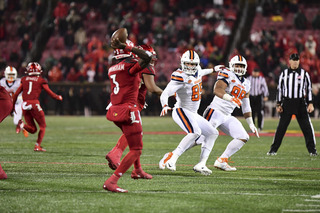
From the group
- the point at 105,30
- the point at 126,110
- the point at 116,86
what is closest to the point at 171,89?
the point at 116,86

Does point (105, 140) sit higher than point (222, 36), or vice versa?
point (222, 36)

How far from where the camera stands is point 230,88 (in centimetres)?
925

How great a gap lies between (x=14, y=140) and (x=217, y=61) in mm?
11818

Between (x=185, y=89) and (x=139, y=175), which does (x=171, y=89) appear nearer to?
(x=185, y=89)

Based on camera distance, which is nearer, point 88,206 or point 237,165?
point 88,206

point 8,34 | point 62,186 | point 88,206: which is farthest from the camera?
point 8,34

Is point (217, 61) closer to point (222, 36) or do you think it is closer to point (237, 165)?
point (222, 36)

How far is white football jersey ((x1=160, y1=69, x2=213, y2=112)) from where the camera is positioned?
864 cm

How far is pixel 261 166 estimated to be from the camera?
9.60 m

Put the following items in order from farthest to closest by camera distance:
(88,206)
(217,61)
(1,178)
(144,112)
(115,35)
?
(144,112)
(217,61)
(1,178)
(115,35)
(88,206)

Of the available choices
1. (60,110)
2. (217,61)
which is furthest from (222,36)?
(60,110)

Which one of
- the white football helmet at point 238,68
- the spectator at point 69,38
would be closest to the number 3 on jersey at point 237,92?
the white football helmet at point 238,68

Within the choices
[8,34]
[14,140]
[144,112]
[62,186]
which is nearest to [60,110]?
[144,112]

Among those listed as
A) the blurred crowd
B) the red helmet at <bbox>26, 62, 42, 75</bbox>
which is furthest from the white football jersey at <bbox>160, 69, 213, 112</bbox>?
the blurred crowd
